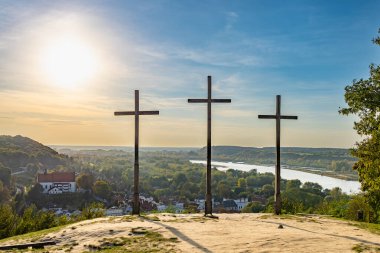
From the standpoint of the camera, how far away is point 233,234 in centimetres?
1336

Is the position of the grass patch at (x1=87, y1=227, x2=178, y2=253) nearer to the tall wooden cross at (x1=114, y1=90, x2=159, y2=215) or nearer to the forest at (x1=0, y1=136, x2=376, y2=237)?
the tall wooden cross at (x1=114, y1=90, x2=159, y2=215)

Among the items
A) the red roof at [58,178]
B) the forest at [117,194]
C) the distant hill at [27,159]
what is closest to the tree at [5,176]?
the forest at [117,194]

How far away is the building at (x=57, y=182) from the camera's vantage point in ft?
357

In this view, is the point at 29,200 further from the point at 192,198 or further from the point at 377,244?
the point at 377,244

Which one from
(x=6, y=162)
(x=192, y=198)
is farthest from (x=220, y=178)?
(x=6, y=162)

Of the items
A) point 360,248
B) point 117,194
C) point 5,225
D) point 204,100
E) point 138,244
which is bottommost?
point 117,194

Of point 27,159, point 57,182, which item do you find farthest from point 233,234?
point 27,159

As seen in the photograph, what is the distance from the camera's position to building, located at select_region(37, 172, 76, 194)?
357 ft

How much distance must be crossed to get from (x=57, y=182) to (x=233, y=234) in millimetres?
105282

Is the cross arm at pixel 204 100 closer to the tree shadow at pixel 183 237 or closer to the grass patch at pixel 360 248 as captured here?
the tree shadow at pixel 183 237

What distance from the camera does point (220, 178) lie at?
5714 inches

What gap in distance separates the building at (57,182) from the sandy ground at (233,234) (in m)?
98.2

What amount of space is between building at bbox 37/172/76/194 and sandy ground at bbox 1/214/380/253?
322 ft

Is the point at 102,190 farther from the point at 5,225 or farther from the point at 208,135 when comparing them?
the point at 208,135
